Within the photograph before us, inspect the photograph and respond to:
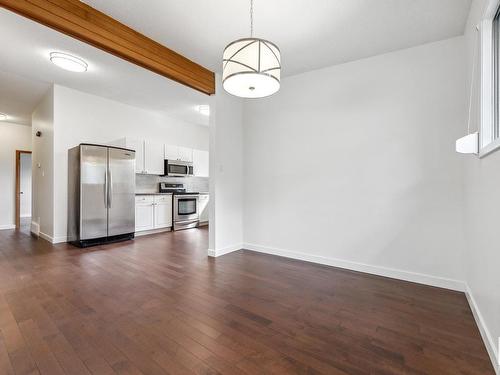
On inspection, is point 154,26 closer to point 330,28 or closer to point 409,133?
point 330,28

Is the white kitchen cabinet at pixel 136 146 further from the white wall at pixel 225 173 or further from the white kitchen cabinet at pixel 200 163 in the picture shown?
the white wall at pixel 225 173

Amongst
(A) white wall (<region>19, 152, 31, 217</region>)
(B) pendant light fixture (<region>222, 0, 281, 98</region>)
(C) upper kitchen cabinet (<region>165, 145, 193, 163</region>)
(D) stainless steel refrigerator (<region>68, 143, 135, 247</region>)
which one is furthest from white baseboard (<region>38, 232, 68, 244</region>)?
(A) white wall (<region>19, 152, 31, 217</region>)

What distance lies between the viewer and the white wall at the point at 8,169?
6.18 metres

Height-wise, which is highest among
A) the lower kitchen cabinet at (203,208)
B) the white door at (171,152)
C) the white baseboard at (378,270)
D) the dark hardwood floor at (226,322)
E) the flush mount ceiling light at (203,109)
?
the flush mount ceiling light at (203,109)

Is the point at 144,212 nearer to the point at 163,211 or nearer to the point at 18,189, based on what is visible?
the point at 163,211

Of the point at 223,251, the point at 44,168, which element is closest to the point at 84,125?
the point at 44,168

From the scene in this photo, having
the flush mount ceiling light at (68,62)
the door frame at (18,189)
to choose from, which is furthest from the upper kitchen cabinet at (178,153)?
the door frame at (18,189)

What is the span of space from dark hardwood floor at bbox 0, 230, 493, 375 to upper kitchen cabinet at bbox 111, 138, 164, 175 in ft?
8.73

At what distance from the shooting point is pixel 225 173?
3762mm

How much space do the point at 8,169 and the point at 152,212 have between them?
440 cm

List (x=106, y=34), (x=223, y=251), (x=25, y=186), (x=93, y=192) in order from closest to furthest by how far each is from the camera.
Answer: (x=106, y=34) < (x=223, y=251) < (x=93, y=192) < (x=25, y=186)

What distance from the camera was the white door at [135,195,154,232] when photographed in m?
5.08

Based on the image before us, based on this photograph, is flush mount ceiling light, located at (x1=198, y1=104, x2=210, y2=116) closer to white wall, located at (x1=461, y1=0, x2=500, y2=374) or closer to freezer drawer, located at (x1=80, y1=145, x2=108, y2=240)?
freezer drawer, located at (x1=80, y1=145, x2=108, y2=240)

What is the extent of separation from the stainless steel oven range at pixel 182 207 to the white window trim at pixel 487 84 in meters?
5.42
